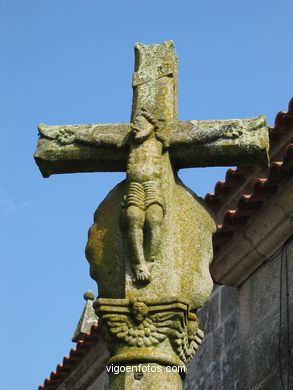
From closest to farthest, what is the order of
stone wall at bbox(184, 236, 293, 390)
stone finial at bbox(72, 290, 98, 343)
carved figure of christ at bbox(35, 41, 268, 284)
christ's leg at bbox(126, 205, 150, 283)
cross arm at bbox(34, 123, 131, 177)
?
christ's leg at bbox(126, 205, 150, 283) < carved figure of christ at bbox(35, 41, 268, 284) < cross arm at bbox(34, 123, 131, 177) < stone wall at bbox(184, 236, 293, 390) < stone finial at bbox(72, 290, 98, 343)

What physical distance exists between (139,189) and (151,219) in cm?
17

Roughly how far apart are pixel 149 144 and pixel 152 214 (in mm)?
419

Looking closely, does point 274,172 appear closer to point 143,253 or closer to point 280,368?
point 280,368

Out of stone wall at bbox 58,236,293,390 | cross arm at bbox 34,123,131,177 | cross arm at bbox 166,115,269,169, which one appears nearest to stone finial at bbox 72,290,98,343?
stone wall at bbox 58,236,293,390

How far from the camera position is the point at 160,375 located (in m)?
3.28

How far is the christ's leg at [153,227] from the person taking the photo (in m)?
3.56

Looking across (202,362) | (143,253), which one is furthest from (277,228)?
(143,253)

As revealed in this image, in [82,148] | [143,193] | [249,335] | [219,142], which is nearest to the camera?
[143,193]

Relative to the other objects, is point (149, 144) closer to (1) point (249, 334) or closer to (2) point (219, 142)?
(2) point (219, 142)

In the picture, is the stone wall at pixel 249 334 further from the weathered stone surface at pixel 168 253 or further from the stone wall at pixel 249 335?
the weathered stone surface at pixel 168 253

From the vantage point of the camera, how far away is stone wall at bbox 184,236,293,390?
5.77 m

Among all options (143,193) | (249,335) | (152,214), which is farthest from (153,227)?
(249,335)

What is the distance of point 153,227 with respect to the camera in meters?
3.57

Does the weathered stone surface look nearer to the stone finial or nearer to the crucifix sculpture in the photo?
the crucifix sculpture
